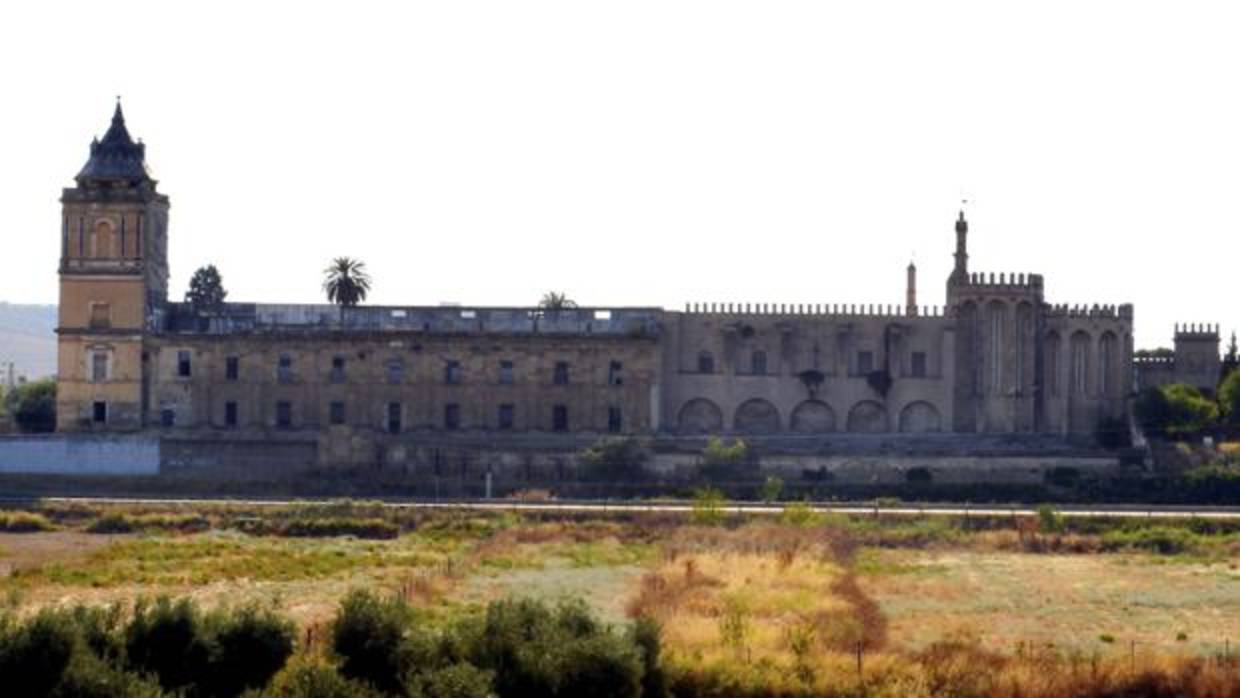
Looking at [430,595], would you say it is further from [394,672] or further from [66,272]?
[66,272]

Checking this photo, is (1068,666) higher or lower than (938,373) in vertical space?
lower

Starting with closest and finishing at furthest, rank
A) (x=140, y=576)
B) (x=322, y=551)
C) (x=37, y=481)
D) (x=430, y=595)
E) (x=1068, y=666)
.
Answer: (x=1068, y=666), (x=430, y=595), (x=140, y=576), (x=322, y=551), (x=37, y=481)

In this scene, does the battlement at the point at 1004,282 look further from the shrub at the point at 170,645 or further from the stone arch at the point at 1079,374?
the shrub at the point at 170,645

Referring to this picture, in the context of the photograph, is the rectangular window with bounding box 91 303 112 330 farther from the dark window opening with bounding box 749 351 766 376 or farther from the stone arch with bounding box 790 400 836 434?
the stone arch with bounding box 790 400 836 434

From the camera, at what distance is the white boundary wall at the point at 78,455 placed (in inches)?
2527

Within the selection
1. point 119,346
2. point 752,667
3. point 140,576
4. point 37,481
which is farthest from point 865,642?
point 119,346

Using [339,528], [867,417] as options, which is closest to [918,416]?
[867,417]

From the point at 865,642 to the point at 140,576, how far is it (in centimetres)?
1617

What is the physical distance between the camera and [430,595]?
37.5 metres

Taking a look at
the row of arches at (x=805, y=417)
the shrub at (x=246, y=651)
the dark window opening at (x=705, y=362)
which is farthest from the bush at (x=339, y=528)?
the shrub at (x=246, y=651)

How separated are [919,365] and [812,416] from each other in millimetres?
4029

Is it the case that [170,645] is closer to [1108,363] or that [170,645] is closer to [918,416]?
[918,416]

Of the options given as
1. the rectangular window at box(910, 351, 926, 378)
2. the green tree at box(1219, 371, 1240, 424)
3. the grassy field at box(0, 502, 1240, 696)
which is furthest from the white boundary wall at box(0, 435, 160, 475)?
the green tree at box(1219, 371, 1240, 424)

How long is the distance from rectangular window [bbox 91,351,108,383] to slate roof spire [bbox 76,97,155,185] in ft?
18.8
